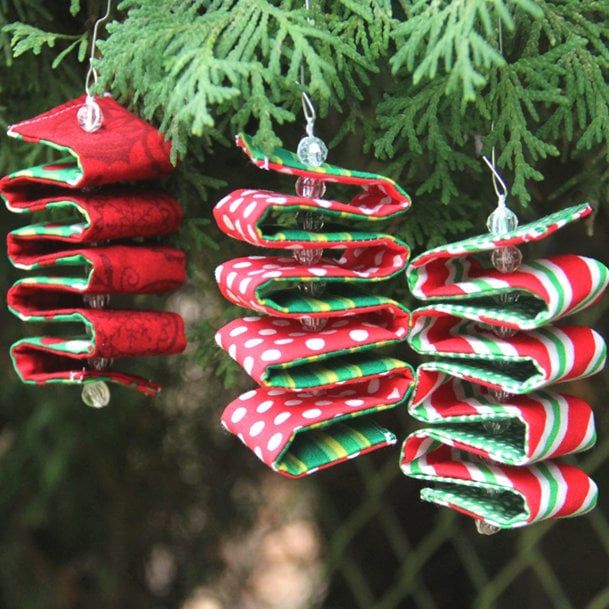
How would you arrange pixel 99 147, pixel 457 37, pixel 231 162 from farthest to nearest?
pixel 231 162, pixel 99 147, pixel 457 37

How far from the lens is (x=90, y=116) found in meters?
0.84

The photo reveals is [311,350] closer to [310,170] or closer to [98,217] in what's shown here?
[310,170]

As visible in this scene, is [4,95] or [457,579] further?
[457,579]

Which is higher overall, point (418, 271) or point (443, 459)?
point (418, 271)

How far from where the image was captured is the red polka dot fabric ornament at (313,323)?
2.28 feet

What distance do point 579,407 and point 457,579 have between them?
0.71 meters

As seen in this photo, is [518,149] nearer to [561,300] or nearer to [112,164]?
[561,300]

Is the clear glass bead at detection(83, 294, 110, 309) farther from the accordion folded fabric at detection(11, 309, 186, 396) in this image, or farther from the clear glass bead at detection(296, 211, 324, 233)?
the clear glass bead at detection(296, 211, 324, 233)

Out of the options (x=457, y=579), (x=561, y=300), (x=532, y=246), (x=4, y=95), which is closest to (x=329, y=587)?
(x=457, y=579)

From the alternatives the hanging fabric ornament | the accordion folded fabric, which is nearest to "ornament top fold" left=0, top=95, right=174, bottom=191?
the hanging fabric ornament

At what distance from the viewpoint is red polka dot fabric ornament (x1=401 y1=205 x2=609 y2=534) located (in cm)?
66

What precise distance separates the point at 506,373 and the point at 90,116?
391 millimetres

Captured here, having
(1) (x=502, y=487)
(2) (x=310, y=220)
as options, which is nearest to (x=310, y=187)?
(2) (x=310, y=220)

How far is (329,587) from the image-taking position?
1.46 meters
